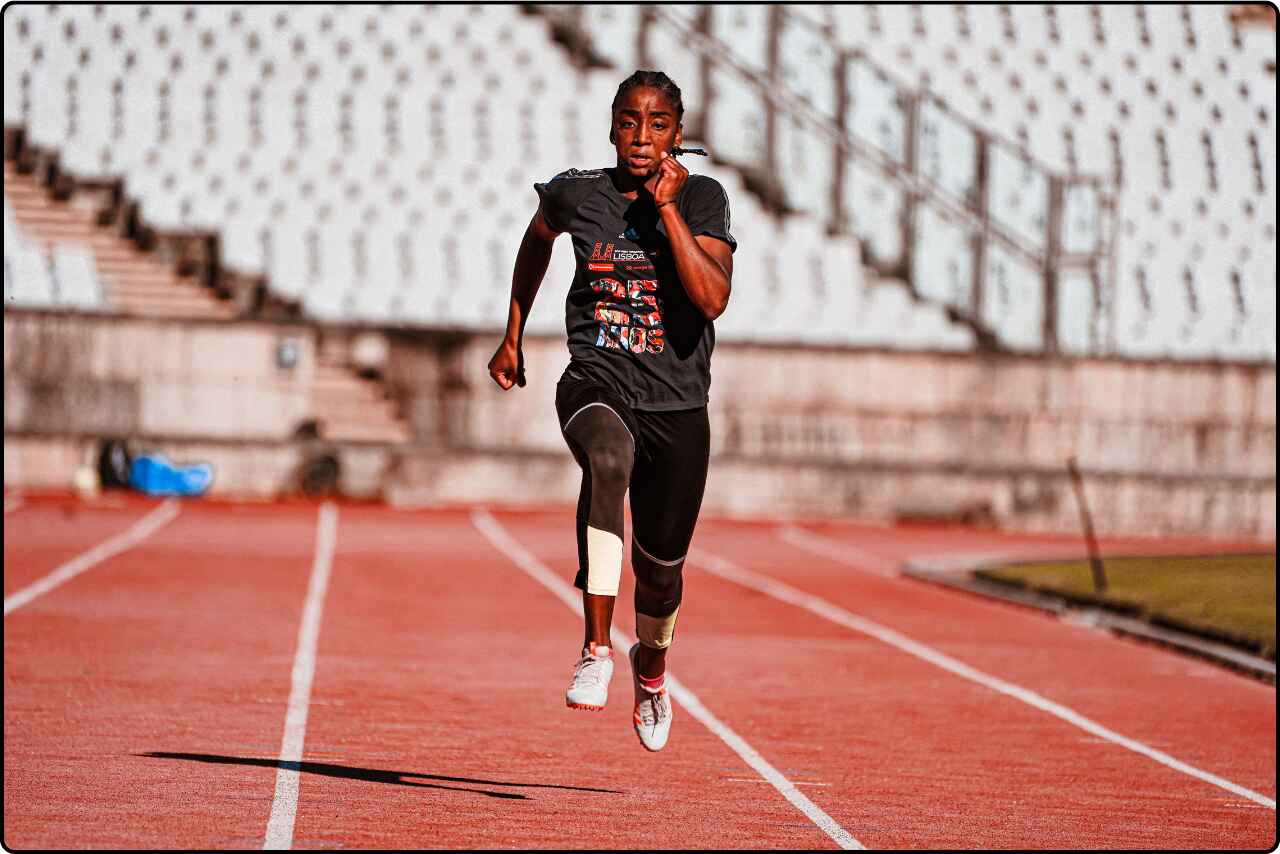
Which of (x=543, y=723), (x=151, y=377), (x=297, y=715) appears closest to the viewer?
(x=297, y=715)

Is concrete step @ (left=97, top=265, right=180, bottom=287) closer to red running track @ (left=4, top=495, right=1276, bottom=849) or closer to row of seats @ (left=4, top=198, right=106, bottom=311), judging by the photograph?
row of seats @ (left=4, top=198, right=106, bottom=311)

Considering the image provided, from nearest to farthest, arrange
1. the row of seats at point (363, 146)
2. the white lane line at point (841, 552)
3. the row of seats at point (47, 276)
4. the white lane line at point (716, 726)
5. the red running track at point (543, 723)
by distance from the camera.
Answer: the red running track at point (543, 723), the white lane line at point (716, 726), the white lane line at point (841, 552), the row of seats at point (47, 276), the row of seats at point (363, 146)

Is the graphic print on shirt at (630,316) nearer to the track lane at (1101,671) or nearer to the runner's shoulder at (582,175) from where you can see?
the runner's shoulder at (582,175)

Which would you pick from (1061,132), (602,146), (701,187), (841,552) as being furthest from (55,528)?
(1061,132)

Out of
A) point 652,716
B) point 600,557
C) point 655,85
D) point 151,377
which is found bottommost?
point 652,716

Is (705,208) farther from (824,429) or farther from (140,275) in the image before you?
(140,275)

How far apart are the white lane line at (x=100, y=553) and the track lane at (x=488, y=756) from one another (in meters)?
2.21

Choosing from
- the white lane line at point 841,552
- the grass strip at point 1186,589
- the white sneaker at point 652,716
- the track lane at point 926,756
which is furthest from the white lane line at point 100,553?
the white sneaker at point 652,716

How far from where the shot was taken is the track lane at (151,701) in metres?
7.18

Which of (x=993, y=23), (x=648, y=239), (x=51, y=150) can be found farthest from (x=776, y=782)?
(x=993, y=23)

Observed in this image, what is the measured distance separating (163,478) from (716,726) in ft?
65.0

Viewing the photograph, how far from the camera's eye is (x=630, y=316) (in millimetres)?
6391

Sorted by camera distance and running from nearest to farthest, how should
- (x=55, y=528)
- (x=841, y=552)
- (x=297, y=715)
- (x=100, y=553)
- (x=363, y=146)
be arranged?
(x=297, y=715), (x=100, y=553), (x=55, y=528), (x=841, y=552), (x=363, y=146)

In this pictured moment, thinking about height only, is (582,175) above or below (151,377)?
above
